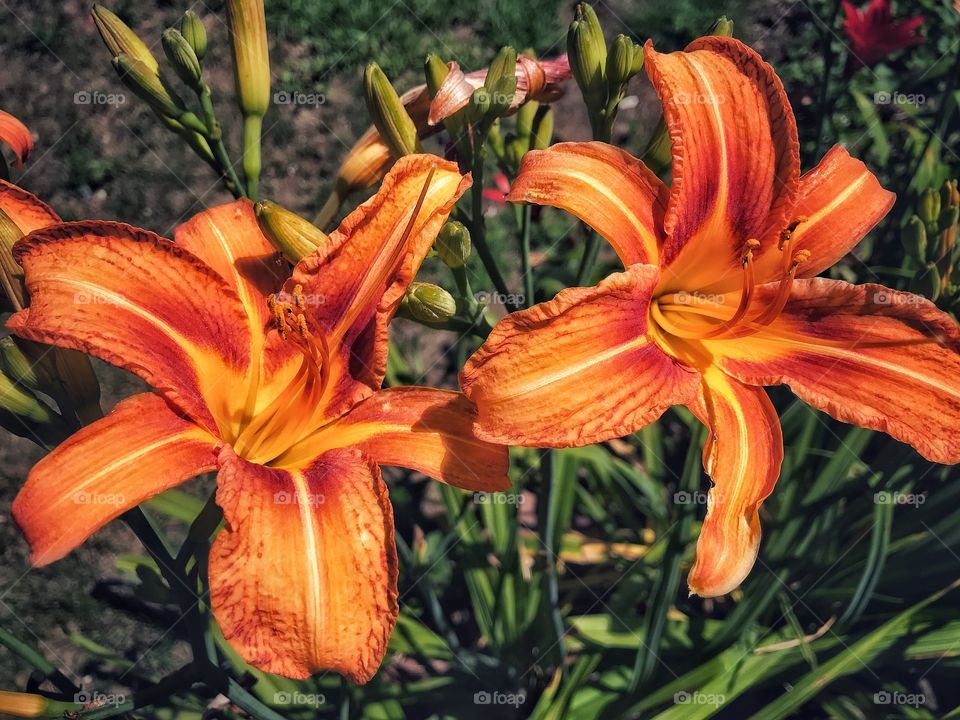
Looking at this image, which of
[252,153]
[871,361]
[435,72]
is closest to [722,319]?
[871,361]

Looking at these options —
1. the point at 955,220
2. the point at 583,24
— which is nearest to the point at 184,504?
the point at 583,24

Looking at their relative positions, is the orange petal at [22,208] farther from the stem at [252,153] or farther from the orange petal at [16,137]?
the stem at [252,153]

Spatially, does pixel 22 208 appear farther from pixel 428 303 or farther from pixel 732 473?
pixel 732 473

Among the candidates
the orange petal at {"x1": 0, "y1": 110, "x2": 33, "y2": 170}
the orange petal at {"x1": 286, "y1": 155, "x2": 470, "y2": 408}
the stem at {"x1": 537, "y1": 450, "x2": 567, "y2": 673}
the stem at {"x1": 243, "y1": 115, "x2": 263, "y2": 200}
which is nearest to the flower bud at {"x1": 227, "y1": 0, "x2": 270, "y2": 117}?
the stem at {"x1": 243, "y1": 115, "x2": 263, "y2": 200}

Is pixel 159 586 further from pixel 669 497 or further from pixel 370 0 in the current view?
pixel 370 0

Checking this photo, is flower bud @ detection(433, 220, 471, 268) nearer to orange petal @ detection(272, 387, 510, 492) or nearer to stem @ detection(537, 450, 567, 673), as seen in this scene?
orange petal @ detection(272, 387, 510, 492)

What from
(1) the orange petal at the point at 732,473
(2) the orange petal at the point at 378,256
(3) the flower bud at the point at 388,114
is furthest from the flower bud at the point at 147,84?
(1) the orange petal at the point at 732,473
